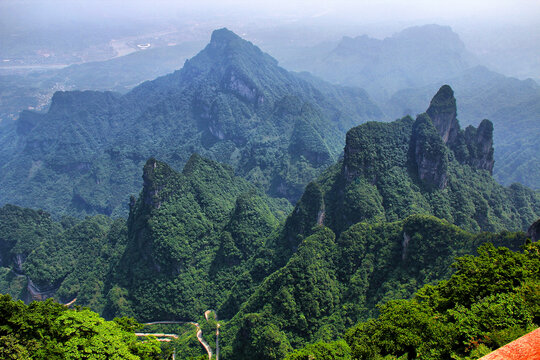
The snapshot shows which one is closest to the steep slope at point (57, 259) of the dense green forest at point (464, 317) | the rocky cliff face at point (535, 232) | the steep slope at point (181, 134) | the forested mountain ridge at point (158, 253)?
the forested mountain ridge at point (158, 253)

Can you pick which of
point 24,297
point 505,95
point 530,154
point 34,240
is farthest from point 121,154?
point 505,95

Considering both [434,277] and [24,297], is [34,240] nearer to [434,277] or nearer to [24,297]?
[24,297]

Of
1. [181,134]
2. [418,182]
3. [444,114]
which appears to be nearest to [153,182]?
[418,182]

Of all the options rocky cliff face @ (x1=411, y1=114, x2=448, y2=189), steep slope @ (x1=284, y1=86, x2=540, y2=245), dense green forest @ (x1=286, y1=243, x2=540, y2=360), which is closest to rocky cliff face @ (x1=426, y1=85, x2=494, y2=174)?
steep slope @ (x1=284, y1=86, x2=540, y2=245)

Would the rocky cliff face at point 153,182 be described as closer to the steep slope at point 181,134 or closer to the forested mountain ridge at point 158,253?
the forested mountain ridge at point 158,253

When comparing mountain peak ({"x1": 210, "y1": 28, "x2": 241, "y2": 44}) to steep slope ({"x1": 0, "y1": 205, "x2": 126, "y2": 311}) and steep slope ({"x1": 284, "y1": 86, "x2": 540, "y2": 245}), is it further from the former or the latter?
steep slope ({"x1": 284, "y1": 86, "x2": 540, "y2": 245})

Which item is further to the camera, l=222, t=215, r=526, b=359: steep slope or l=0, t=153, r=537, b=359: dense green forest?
l=0, t=153, r=537, b=359: dense green forest
